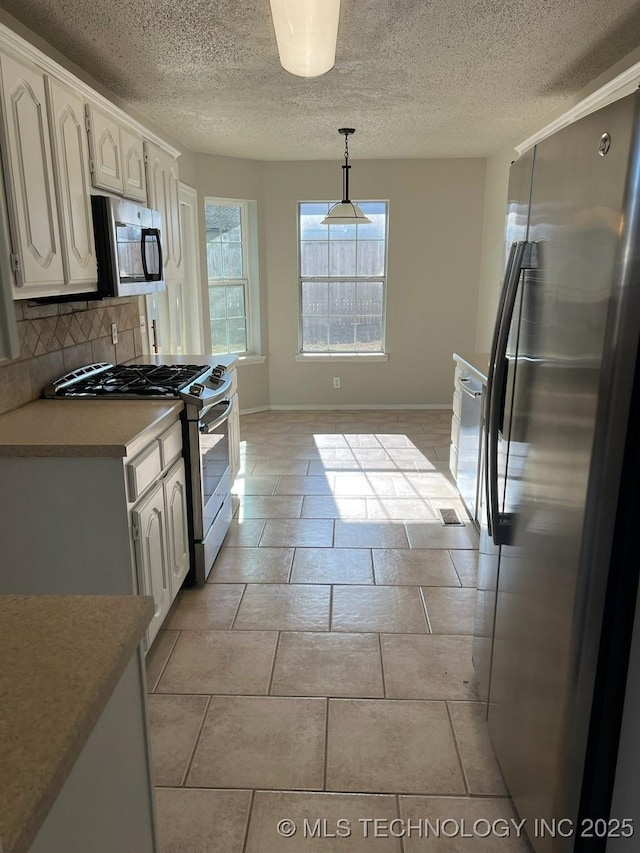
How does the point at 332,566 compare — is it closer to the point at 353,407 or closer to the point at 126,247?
the point at 126,247

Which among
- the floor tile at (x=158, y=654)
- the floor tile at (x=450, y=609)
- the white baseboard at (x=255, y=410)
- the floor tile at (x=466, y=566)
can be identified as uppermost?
the white baseboard at (x=255, y=410)

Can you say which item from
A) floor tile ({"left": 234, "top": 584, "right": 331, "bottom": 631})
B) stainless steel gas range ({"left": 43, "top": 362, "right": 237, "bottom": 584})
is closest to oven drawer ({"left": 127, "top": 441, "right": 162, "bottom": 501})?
stainless steel gas range ({"left": 43, "top": 362, "right": 237, "bottom": 584})

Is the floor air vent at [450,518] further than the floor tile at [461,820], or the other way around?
the floor air vent at [450,518]

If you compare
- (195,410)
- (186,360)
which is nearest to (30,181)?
(195,410)

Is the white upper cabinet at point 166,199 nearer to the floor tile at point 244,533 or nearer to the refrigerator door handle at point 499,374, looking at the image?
the floor tile at point 244,533

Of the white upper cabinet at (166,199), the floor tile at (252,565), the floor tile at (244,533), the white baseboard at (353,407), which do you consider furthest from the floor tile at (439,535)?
the white baseboard at (353,407)

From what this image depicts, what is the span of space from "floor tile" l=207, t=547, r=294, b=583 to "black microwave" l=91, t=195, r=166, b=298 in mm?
1493

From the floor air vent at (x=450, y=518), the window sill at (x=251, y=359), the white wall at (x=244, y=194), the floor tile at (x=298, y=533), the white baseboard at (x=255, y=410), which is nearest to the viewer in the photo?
the floor tile at (x=298, y=533)

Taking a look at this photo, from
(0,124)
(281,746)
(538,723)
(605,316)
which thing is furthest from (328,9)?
(281,746)

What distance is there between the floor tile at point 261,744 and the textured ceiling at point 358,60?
2706 millimetres

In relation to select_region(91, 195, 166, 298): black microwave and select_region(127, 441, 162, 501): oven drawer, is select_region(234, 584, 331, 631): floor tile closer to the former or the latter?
select_region(127, 441, 162, 501): oven drawer

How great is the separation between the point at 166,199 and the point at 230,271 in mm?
2378

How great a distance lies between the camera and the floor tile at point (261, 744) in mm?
1921

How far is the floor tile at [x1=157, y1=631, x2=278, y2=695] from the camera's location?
234 cm
